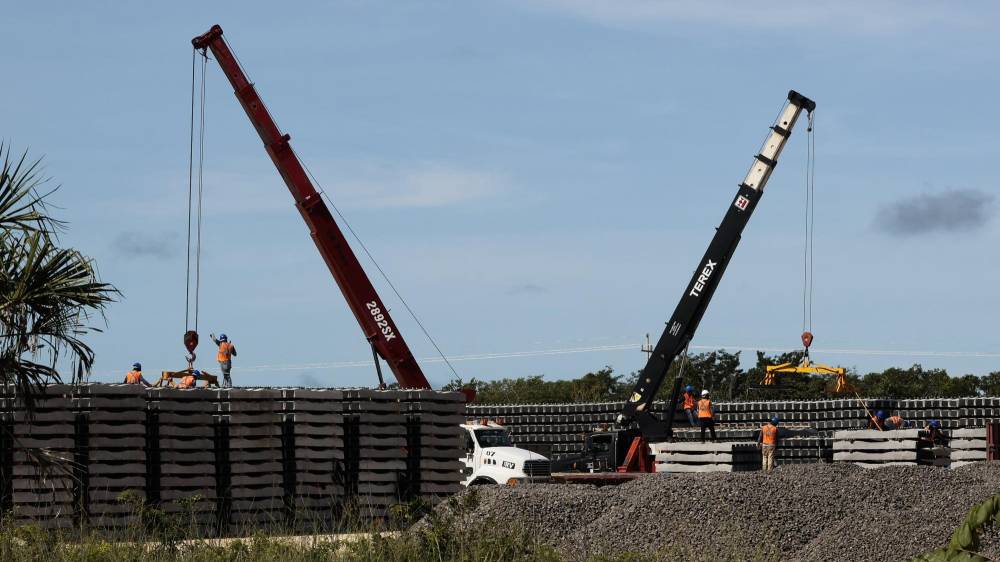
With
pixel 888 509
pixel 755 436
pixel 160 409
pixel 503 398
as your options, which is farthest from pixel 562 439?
pixel 503 398

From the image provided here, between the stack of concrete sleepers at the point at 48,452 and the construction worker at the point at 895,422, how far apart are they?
1908 centimetres

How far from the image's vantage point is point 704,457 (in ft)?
88.2

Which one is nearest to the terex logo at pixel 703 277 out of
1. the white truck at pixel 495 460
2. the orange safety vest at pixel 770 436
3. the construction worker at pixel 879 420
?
the orange safety vest at pixel 770 436

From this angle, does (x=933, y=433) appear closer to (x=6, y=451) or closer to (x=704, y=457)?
(x=704, y=457)

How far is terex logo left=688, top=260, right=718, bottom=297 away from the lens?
2889 cm

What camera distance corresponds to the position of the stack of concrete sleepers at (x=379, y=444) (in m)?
22.7

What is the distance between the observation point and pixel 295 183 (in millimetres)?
27531

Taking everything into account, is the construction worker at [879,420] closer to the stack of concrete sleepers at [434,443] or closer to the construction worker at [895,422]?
the construction worker at [895,422]

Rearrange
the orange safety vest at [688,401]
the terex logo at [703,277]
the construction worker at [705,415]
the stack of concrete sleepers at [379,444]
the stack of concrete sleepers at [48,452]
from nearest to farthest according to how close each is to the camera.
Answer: the stack of concrete sleepers at [48,452]
the stack of concrete sleepers at [379,444]
the terex logo at [703,277]
the construction worker at [705,415]
the orange safety vest at [688,401]

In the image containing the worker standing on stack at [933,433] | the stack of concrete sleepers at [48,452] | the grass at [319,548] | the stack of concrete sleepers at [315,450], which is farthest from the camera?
the worker standing on stack at [933,433]

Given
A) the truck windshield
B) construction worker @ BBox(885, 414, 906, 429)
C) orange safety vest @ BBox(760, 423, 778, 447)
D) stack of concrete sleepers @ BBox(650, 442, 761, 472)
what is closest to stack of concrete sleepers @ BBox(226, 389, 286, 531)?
the truck windshield

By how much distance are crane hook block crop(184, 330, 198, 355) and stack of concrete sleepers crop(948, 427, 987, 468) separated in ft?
51.7

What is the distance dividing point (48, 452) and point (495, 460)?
33.4 ft

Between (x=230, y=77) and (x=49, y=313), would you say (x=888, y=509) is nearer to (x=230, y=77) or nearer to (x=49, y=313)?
(x=49, y=313)
